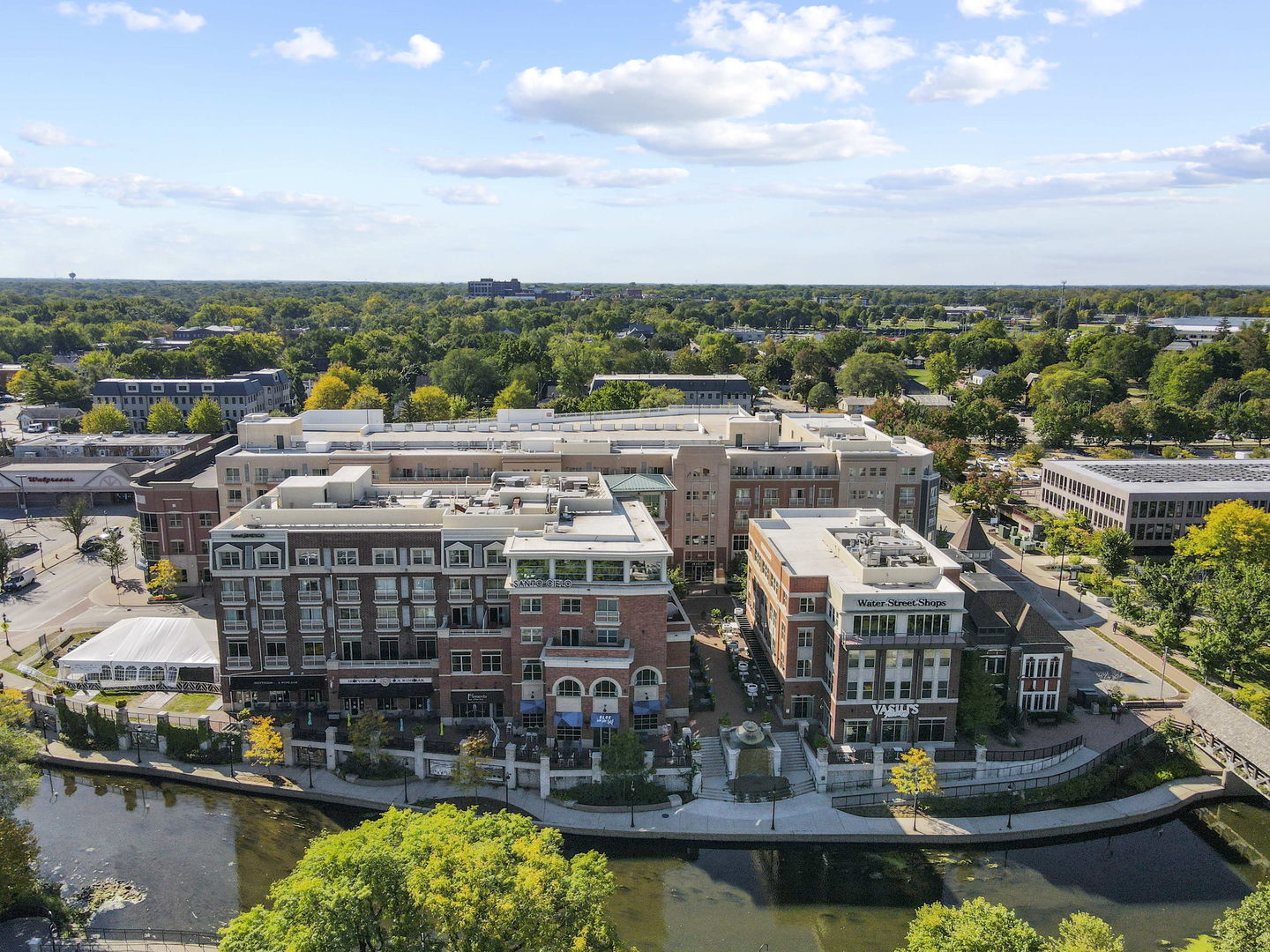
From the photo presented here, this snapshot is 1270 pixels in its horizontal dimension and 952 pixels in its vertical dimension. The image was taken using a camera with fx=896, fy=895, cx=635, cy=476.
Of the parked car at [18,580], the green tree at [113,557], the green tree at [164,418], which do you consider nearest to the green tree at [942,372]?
the green tree at [164,418]

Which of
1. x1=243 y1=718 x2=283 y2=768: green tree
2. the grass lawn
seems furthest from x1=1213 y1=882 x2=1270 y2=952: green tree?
the grass lawn

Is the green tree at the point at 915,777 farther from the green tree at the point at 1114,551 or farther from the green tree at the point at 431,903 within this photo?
the green tree at the point at 1114,551

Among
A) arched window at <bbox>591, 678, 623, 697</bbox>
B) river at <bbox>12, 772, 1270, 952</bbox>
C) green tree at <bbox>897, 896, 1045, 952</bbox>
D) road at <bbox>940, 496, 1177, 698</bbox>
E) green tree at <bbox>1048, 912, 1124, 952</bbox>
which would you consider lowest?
river at <bbox>12, 772, 1270, 952</bbox>

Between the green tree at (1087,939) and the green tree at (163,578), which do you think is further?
the green tree at (163,578)

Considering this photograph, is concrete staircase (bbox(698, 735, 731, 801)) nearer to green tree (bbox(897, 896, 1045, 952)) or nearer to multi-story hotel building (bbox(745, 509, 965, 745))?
multi-story hotel building (bbox(745, 509, 965, 745))

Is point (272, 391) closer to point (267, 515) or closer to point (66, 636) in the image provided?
point (66, 636)

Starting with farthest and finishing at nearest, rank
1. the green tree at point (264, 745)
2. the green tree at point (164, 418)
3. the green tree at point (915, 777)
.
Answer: the green tree at point (164, 418) < the green tree at point (264, 745) < the green tree at point (915, 777)

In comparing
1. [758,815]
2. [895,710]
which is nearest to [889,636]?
[895,710]
